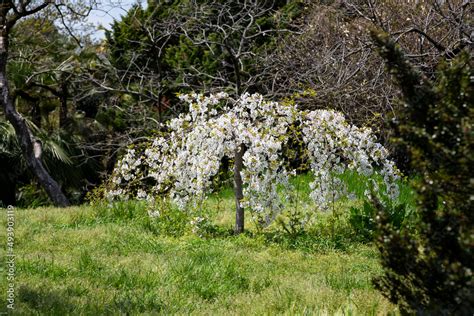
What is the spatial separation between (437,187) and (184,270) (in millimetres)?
2747

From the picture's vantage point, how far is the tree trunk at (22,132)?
386 inches

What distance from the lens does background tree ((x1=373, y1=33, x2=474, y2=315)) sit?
2.75 meters

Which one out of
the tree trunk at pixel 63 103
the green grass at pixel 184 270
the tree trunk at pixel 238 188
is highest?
the tree trunk at pixel 63 103

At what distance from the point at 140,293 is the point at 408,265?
228 cm

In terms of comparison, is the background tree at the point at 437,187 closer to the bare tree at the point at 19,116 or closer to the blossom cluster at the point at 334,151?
the blossom cluster at the point at 334,151

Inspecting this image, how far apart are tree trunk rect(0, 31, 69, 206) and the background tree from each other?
7.92 meters

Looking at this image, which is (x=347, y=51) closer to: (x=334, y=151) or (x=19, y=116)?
(x=334, y=151)

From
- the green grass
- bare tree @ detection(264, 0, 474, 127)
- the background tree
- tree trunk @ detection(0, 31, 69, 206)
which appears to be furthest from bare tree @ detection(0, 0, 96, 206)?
the background tree

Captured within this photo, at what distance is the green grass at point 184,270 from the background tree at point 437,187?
93cm

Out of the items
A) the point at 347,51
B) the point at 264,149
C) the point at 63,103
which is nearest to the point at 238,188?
the point at 264,149

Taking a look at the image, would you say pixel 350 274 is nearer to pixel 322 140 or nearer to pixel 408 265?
pixel 322 140

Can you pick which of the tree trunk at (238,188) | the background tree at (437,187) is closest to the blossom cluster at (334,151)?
the tree trunk at (238,188)

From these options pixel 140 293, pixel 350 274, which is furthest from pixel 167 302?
pixel 350 274

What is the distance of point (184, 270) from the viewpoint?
5.03 metres
